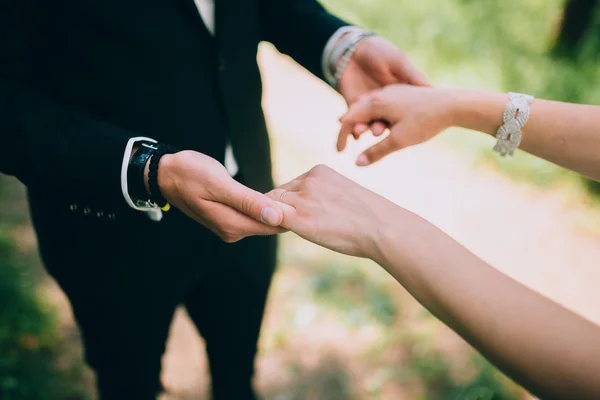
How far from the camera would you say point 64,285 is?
144cm

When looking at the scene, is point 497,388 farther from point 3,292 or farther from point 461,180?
point 3,292

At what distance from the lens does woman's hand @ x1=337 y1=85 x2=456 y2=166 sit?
1.60m

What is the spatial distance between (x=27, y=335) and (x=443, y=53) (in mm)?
4595

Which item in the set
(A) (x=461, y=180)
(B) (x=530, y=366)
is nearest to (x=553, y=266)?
(A) (x=461, y=180)

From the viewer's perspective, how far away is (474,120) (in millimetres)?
1616

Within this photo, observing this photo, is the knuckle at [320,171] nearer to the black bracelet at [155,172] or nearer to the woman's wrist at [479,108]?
the black bracelet at [155,172]

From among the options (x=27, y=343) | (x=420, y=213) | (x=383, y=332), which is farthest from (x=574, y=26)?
(x=27, y=343)

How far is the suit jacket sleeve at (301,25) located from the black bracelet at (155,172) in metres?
0.72

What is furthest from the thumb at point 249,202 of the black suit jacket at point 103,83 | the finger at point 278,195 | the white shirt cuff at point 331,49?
the white shirt cuff at point 331,49

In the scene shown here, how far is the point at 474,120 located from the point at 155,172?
3.56 feet

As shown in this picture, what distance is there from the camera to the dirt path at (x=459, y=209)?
3.01 metres

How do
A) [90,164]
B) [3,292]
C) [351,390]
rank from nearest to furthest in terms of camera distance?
1. [90,164]
2. [351,390]
3. [3,292]

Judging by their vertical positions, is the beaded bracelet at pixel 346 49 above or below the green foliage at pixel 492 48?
below

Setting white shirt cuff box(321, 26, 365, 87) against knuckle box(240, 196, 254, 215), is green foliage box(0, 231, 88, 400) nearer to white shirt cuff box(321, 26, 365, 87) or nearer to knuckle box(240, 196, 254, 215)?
knuckle box(240, 196, 254, 215)
